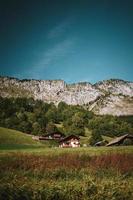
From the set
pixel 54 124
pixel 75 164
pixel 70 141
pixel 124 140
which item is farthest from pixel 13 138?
pixel 75 164

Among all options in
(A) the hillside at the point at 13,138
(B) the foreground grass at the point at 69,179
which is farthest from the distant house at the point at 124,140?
(B) the foreground grass at the point at 69,179

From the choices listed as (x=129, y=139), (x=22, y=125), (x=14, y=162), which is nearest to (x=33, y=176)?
(x=14, y=162)

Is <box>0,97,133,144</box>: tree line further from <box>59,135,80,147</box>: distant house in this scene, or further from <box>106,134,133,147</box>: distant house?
<box>106,134,133,147</box>: distant house

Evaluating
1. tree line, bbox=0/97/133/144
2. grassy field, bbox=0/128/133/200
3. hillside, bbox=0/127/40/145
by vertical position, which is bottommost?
grassy field, bbox=0/128/133/200

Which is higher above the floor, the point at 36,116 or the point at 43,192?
the point at 36,116

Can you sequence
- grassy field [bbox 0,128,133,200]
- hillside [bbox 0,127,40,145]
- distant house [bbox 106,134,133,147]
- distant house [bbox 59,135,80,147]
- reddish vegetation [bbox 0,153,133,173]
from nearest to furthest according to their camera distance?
grassy field [bbox 0,128,133,200], reddish vegetation [bbox 0,153,133,173], hillside [bbox 0,127,40,145], distant house [bbox 106,134,133,147], distant house [bbox 59,135,80,147]

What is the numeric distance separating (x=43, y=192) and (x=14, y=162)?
857 cm

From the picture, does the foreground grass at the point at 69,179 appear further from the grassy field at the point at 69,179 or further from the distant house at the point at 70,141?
the distant house at the point at 70,141

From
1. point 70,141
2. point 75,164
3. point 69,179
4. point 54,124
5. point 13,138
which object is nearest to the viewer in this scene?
point 69,179

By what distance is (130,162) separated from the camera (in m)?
18.3

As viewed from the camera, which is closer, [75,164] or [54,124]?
[75,164]

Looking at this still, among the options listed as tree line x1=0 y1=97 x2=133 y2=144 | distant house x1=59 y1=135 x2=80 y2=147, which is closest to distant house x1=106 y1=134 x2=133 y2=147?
distant house x1=59 y1=135 x2=80 y2=147

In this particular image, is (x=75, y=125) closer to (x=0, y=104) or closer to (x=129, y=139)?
(x=0, y=104)

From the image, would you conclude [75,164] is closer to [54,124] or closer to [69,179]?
[69,179]
